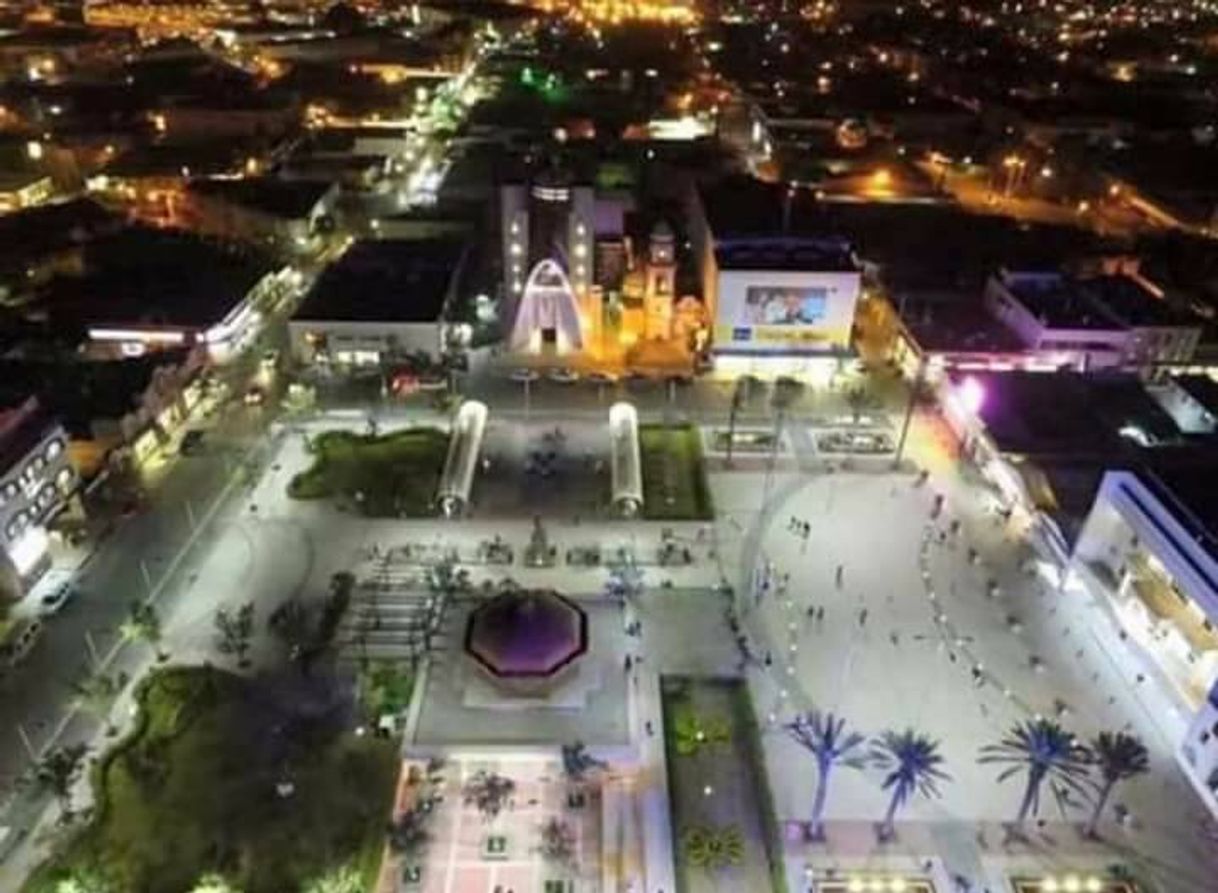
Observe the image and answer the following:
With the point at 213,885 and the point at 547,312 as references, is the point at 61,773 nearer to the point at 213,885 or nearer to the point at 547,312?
the point at 213,885

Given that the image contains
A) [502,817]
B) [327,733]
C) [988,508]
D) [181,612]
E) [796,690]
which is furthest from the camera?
[988,508]

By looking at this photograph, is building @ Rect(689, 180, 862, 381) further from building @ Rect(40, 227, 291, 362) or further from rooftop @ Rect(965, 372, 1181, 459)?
building @ Rect(40, 227, 291, 362)

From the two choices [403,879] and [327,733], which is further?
[327,733]

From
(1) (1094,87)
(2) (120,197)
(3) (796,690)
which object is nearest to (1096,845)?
(3) (796,690)

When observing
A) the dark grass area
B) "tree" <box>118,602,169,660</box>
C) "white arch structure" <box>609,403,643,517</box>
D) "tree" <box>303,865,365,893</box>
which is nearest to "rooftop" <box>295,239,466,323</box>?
"white arch structure" <box>609,403,643,517</box>

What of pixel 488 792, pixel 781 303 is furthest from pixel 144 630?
pixel 781 303

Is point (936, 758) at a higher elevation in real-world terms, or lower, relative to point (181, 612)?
higher

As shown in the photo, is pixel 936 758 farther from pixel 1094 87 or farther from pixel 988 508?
pixel 1094 87

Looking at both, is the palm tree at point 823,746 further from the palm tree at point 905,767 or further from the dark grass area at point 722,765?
the dark grass area at point 722,765
